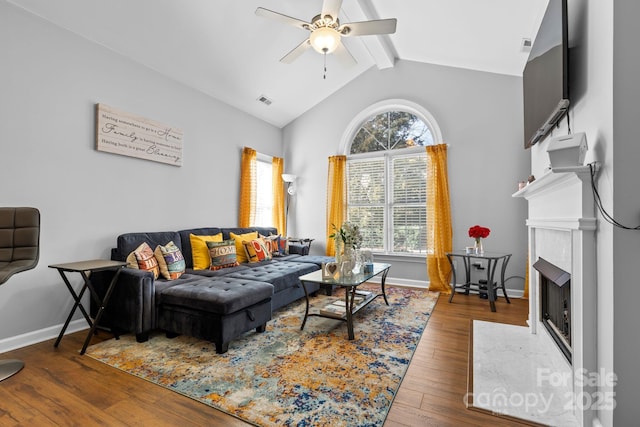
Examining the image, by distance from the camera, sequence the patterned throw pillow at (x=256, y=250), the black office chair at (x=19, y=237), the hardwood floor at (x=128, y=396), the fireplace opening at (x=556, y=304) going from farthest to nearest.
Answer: the patterned throw pillow at (x=256, y=250) → the black office chair at (x=19, y=237) → the fireplace opening at (x=556, y=304) → the hardwood floor at (x=128, y=396)

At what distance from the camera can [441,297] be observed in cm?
408

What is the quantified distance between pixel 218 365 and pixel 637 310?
2.39 metres

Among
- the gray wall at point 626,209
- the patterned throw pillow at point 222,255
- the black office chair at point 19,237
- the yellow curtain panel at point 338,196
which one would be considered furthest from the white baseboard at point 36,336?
the gray wall at point 626,209

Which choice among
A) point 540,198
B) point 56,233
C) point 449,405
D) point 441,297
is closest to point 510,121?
point 540,198

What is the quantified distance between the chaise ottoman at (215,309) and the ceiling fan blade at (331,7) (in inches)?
96.1

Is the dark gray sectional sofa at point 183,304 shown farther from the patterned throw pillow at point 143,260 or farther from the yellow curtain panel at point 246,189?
the yellow curtain panel at point 246,189

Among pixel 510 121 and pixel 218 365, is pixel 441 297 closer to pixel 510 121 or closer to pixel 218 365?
pixel 510 121

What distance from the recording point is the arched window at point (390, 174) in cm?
477

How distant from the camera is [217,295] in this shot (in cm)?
243

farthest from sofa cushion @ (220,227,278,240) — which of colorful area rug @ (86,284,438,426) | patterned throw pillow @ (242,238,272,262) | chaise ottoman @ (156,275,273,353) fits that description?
colorful area rug @ (86,284,438,426)

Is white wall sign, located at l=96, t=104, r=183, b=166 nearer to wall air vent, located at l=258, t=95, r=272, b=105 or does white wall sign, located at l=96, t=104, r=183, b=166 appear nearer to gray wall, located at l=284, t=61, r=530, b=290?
wall air vent, located at l=258, t=95, r=272, b=105

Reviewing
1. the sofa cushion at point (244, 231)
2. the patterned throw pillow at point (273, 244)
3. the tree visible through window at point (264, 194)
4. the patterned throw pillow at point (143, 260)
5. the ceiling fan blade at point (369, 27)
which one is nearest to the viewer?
the ceiling fan blade at point (369, 27)

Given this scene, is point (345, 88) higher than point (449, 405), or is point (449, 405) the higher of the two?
point (345, 88)

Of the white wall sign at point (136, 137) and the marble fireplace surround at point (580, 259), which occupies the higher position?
the white wall sign at point (136, 137)
